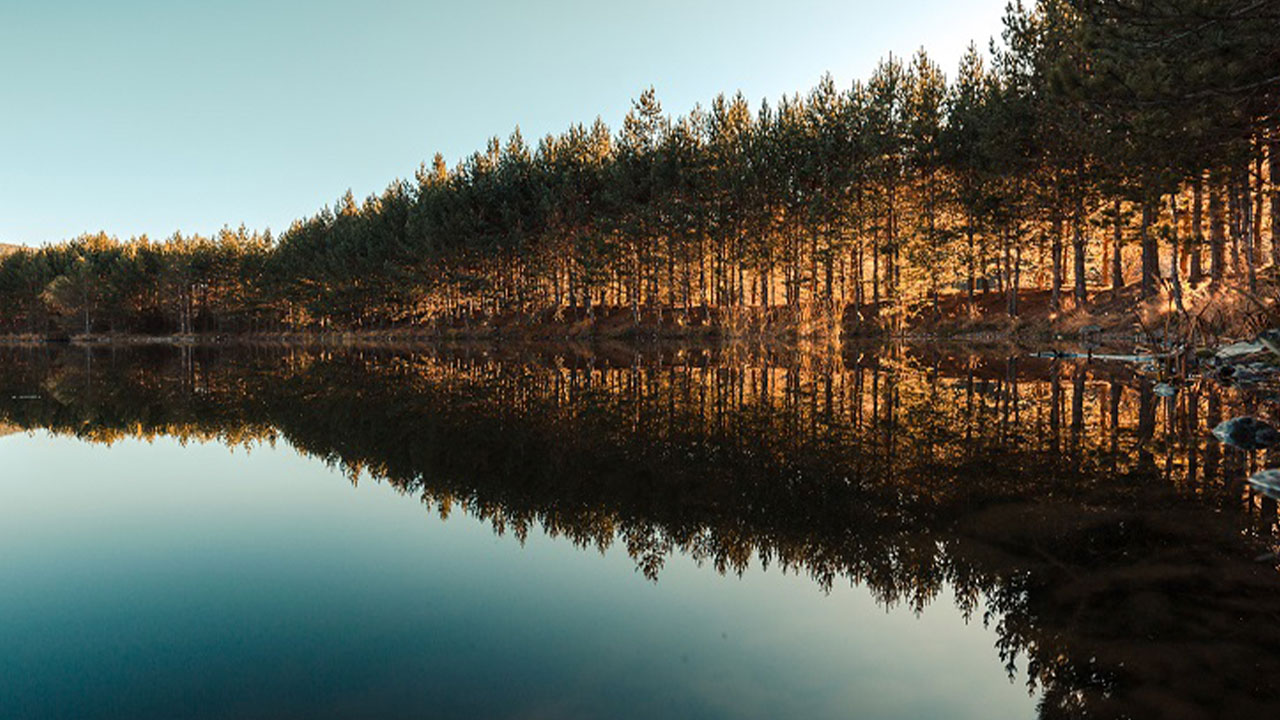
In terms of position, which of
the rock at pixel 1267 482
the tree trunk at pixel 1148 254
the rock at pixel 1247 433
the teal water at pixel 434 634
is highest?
the tree trunk at pixel 1148 254

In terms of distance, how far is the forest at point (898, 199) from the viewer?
16.0 m

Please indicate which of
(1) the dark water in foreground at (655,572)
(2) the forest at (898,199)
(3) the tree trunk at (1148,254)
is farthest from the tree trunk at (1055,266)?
(1) the dark water in foreground at (655,572)

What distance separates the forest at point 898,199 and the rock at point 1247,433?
22.4 ft

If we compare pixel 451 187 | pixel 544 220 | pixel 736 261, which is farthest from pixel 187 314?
pixel 736 261

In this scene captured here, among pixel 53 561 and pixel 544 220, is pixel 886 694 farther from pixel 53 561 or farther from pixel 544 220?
pixel 544 220

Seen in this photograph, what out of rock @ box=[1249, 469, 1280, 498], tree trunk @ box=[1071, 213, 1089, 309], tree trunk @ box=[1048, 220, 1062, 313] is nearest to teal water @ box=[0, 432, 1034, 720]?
rock @ box=[1249, 469, 1280, 498]

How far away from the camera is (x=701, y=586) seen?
565 cm

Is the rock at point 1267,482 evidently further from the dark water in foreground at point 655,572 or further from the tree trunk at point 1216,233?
the tree trunk at point 1216,233

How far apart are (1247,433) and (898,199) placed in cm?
3870

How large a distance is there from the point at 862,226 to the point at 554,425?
1481 inches

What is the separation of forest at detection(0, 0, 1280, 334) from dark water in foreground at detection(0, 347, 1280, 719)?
847cm

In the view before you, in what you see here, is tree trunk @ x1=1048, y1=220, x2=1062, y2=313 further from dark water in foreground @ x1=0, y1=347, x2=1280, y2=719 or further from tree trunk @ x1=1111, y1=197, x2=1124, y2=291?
dark water in foreground @ x1=0, y1=347, x2=1280, y2=719

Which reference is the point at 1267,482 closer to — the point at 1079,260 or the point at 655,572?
the point at 655,572

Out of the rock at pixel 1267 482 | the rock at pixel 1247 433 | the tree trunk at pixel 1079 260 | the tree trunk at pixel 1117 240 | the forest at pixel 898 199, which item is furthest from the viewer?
the tree trunk at pixel 1079 260
